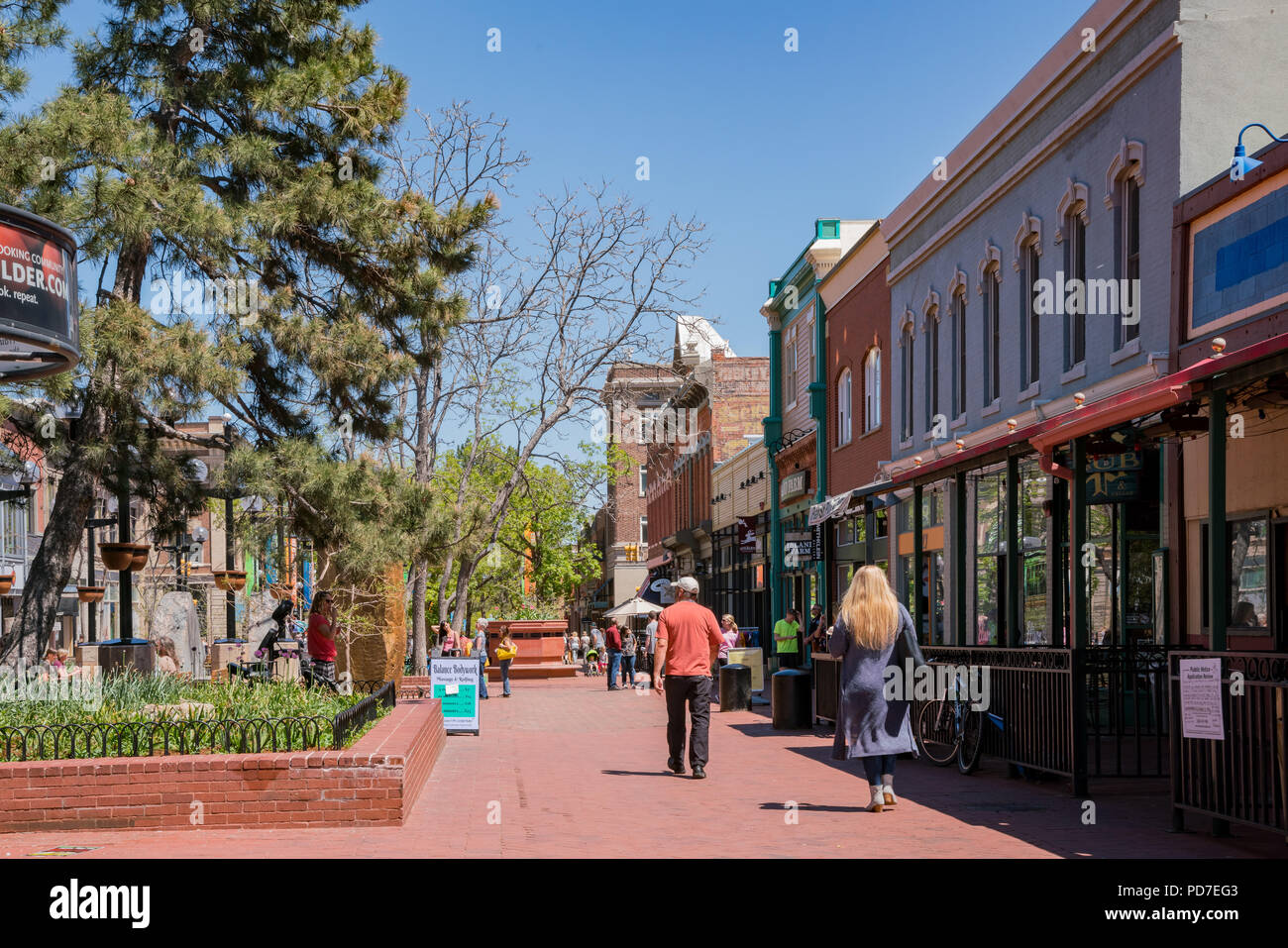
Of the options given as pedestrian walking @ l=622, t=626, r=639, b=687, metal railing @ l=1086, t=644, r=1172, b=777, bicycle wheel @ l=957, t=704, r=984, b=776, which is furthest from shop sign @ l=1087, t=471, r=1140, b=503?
pedestrian walking @ l=622, t=626, r=639, b=687

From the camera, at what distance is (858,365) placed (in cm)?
3073

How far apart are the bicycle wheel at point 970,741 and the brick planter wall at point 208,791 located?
545 cm

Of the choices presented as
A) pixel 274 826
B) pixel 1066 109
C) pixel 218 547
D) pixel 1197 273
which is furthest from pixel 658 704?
pixel 218 547

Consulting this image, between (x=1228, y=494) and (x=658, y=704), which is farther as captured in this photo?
(x=658, y=704)

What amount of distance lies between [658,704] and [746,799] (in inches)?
605

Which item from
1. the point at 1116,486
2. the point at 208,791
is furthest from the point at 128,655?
the point at 1116,486

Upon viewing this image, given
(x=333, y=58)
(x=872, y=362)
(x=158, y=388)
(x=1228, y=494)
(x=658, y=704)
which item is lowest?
(x=658, y=704)

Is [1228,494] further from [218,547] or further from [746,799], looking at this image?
[218,547]

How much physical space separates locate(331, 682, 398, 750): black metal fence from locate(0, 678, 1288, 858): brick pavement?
0.83 m

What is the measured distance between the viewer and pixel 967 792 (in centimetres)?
1186

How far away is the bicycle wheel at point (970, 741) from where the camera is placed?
1303 cm

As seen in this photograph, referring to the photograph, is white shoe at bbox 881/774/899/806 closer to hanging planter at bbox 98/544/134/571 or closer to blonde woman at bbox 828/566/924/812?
blonde woman at bbox 828/566/924/812

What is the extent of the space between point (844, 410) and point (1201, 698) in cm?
2356

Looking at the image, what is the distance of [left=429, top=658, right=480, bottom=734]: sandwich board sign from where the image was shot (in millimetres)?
19000
